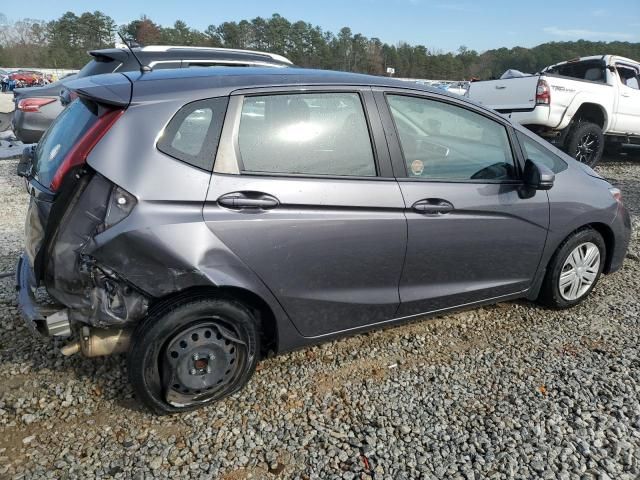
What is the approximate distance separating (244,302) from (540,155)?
2290mm

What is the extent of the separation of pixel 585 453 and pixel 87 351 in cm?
243

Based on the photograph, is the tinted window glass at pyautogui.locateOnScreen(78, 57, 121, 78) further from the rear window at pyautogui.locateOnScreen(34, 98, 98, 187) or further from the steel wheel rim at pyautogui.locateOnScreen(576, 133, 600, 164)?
the steel wheel rim at pyautogui.locateOnScreen(576, 133, 600, 164)

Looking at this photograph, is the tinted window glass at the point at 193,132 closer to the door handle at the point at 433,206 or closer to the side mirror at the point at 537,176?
the door handle at the point at 433,206

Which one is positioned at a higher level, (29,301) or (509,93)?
(509,93)

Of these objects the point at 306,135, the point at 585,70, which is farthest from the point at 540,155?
the point at 585,70

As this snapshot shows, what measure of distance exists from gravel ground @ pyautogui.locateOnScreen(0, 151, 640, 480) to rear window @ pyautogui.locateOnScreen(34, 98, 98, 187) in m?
1.17

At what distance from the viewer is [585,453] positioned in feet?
7.40

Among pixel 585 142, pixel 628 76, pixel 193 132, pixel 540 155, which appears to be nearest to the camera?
pixel 193 132

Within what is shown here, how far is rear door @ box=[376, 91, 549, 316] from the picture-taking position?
2736 mm

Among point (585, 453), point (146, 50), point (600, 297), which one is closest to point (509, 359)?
point (585, 453)

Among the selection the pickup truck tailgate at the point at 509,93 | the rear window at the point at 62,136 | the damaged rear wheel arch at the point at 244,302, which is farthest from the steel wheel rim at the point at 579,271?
the pickup truck tailgate at the point at 509,93

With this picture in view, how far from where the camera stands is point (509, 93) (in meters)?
8.47

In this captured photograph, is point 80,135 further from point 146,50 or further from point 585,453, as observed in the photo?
point 146,50

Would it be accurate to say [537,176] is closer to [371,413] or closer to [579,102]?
[371,413]
